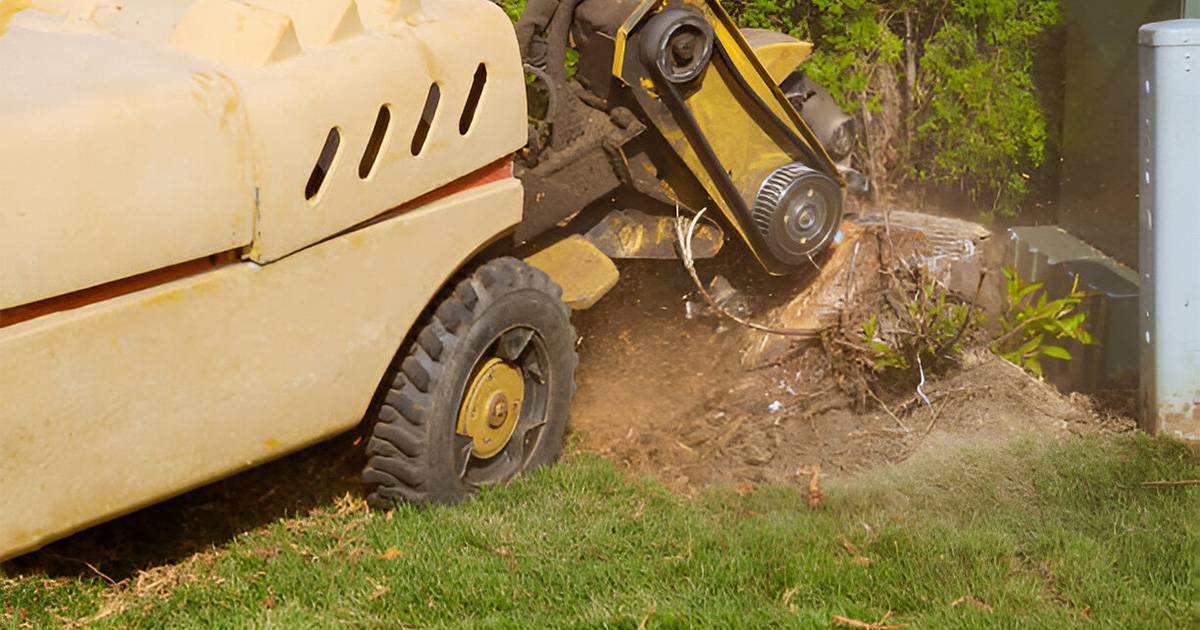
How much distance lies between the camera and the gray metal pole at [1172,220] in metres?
4.09

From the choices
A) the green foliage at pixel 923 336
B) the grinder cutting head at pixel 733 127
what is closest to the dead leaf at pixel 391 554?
the grinder cutting head at pixel 733 127

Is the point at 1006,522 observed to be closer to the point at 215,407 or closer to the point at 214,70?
the point at 215,407

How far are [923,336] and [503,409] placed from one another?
1.84m

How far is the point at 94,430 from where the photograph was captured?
2.83 meters

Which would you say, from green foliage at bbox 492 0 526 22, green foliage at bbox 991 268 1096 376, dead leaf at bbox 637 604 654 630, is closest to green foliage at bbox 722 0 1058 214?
green foliage at bbox 492 0 526 22

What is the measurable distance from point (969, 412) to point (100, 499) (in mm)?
3154

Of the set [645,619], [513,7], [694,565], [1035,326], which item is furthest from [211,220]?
[1035,326]

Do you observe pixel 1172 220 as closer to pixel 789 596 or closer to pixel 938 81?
pixel 789 596

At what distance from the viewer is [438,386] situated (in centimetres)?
363

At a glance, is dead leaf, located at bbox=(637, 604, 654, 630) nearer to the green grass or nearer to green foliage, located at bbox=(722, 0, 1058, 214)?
the green grass

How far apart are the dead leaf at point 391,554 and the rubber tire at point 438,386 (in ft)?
0.78

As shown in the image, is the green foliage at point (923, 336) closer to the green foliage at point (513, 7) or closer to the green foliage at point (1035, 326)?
the green foliage at point (1035, 326)

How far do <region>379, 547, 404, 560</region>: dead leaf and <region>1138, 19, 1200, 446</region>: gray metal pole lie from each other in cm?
265

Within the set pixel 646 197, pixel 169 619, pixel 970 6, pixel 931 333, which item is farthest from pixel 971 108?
pixel 169 619
